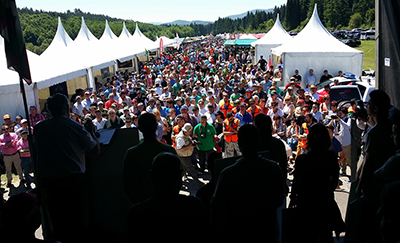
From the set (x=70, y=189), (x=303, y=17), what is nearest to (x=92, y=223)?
(x=70, y=189)

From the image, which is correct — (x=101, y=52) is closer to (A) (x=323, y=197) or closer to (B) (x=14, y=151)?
(B) (x=14, y=151)

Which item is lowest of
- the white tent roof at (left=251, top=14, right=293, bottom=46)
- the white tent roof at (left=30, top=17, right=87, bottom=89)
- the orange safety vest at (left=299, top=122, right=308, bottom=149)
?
the orange safety vest at (left=299, top=122, right=308, bottom=149)

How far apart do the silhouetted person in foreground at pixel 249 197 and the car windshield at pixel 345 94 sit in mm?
10268

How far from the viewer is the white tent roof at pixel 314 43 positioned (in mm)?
16969

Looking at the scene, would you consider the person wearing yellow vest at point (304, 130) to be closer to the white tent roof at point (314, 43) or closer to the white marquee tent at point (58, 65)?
the white marquee tent at point (58, 65)

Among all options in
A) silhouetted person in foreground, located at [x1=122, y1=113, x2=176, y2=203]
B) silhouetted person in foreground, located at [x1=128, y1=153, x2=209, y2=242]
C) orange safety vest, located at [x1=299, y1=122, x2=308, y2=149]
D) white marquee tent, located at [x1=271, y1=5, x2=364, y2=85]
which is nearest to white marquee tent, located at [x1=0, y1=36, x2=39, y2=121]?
orange safety vest, located at [x1=299, y1=122, x2=308, y2=149]

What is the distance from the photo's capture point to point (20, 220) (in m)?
2.06

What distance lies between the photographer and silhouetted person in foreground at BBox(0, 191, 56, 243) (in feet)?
6.64

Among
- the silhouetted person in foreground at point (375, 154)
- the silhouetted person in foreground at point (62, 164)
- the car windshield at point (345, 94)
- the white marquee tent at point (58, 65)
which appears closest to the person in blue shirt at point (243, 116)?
the silhouetted person in foreground at point (375, 154)

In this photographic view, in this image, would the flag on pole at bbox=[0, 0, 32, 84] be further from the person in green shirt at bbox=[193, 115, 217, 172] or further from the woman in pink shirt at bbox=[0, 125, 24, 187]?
the woman in pink shirt at bbox=[0, 125, 24, 187]

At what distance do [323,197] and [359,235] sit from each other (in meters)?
0.87

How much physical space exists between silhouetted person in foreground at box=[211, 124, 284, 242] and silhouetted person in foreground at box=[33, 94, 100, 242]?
154 centimetres

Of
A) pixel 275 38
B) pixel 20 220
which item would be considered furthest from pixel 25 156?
pixel 275 38

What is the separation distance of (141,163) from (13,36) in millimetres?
1900
